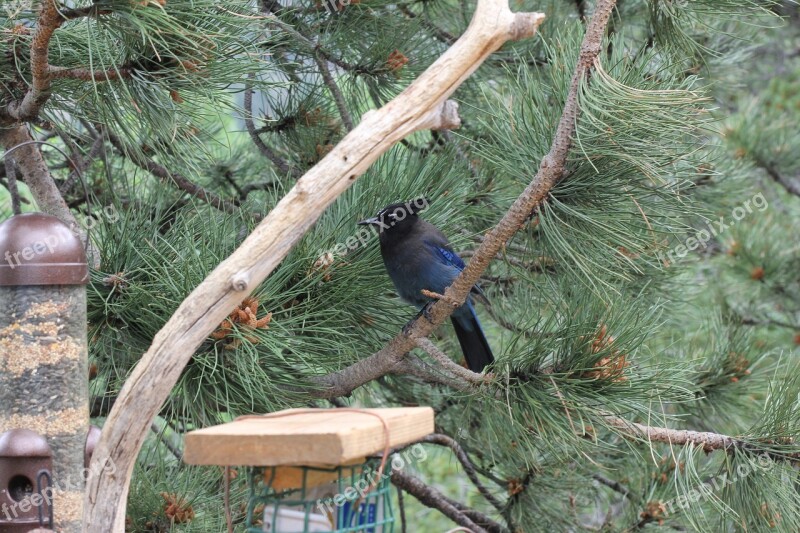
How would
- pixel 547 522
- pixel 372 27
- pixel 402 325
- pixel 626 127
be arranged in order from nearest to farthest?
1. pixel 626 127
2. pixel 402 325
3. pixel 372 27
4. pixel 547 522

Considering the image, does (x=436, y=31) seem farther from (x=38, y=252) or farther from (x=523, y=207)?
(x=38, y=252)

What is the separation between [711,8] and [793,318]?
231 centimetres

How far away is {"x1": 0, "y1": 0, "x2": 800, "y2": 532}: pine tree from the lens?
1.59m

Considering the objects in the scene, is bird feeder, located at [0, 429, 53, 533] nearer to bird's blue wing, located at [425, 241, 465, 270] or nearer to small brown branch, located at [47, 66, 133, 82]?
small brown branch, located at [47, 66, 133, 82]

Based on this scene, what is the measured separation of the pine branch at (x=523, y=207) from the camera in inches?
60.1

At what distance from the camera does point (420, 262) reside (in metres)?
2.45

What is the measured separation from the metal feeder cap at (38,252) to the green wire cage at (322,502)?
463 mm

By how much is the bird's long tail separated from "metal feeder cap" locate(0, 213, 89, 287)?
1266mm

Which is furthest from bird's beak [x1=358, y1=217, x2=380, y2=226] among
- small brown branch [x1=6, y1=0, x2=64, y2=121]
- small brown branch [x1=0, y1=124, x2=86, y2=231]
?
small brown branch [x1=6, y1=0, x2=64, y2=121]

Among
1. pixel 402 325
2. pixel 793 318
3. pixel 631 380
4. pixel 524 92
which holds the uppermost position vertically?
pixel 524 92

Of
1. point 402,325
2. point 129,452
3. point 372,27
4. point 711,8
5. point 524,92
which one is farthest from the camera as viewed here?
point 372,27

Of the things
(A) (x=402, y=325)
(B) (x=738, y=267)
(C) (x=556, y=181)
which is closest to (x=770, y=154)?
(B) (x=738, y=267)

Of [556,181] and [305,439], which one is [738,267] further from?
[305,439]

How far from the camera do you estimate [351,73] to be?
243 cm
